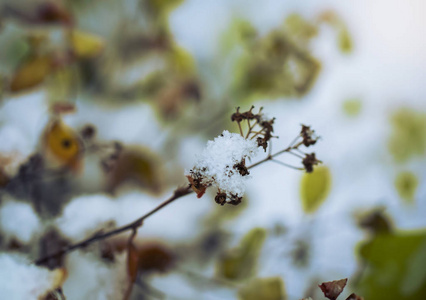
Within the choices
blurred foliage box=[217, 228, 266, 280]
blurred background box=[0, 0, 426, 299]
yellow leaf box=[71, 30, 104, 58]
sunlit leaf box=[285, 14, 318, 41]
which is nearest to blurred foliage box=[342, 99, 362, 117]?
blurred background box=[0, 0, 426, 299]

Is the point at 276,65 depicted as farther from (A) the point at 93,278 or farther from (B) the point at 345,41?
(A) the point at 93,278

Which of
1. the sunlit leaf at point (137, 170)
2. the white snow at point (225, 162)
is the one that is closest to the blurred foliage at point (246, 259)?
the sunlit leaf at point (137, 170)

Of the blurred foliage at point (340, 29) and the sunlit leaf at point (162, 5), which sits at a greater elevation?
the sunlit leaf at point (162, 5)

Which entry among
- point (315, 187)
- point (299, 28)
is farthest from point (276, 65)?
point (315, 187)


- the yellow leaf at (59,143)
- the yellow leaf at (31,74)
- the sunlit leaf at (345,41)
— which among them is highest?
the sunlit leaf at (345,41)

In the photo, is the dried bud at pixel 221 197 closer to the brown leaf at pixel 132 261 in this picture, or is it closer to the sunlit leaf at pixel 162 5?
the brown leaf at pixel 132 261

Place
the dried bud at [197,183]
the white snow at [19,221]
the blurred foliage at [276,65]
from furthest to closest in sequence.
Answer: the blurred foliage at [276,65]
the white snow at [19,221]
the dried bud at [197,183]

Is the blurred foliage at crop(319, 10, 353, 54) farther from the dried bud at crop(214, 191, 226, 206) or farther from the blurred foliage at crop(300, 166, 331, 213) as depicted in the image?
the dried bud at crop(214, 191, 226, 206)
